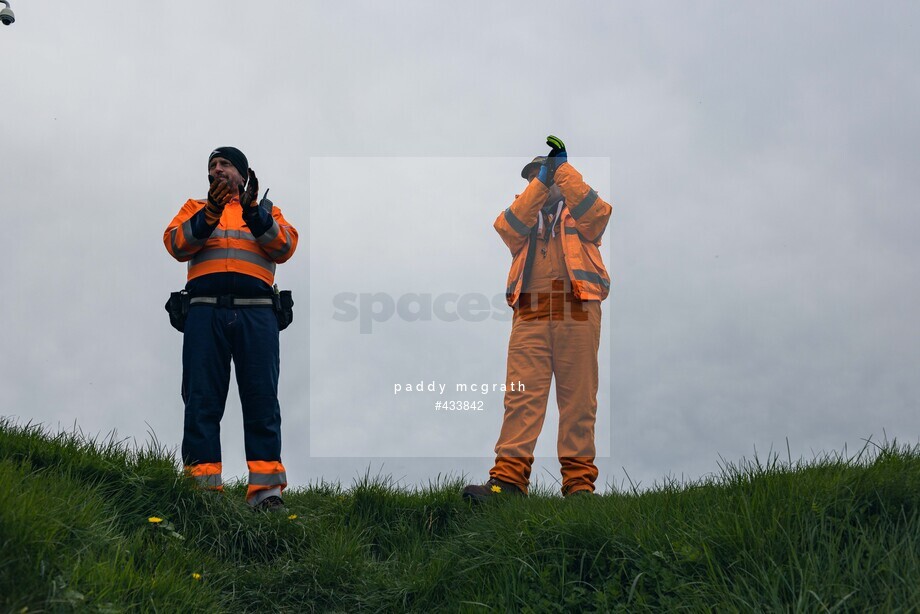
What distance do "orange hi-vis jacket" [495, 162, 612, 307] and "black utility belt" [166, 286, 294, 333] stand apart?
74.4 inches

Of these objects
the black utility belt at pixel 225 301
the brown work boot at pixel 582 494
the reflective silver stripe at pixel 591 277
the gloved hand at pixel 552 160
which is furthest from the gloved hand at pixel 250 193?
the brown work boot at pixel 582 494

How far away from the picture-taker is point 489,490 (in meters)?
6.27

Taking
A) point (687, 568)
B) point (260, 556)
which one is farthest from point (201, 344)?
point (687, 568)

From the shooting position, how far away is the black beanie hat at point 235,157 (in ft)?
22.0

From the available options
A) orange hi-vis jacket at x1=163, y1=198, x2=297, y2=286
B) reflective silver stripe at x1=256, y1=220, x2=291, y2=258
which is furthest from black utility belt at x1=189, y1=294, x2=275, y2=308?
reflective silver stripe at x1=256, y1=220, x2=291, y2=258

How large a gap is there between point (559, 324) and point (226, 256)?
109 inches

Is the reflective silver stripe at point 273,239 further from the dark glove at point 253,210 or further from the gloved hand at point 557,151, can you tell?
the gloved hand at point 557,151

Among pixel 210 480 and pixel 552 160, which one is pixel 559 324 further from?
pixel 210 480

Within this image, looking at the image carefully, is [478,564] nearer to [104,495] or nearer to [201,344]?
[104,495]

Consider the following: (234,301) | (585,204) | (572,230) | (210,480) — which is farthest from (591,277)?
(210,480)

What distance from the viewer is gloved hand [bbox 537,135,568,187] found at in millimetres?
6875

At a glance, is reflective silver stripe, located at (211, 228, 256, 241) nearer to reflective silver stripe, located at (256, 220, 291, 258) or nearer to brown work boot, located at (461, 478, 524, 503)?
reflective silver stripe, located at (256, 220, 291, 258)

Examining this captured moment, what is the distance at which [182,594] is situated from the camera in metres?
4.18

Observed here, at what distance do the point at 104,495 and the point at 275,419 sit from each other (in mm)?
1615
